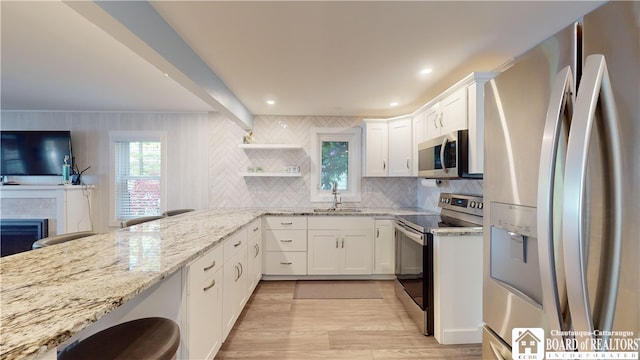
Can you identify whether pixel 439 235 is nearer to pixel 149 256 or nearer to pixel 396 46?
pixel 396 46

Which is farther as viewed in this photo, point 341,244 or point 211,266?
point 341,244

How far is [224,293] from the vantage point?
1.93 m

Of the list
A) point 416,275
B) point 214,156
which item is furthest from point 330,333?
point 214,156

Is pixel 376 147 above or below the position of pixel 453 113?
below

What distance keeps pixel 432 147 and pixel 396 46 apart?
109 centimetres

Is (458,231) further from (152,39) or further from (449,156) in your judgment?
(152,39)

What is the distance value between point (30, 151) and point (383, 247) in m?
5.46

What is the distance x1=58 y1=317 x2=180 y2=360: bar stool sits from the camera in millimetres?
960

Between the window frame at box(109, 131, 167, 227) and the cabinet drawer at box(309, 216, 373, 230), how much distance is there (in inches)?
98.7

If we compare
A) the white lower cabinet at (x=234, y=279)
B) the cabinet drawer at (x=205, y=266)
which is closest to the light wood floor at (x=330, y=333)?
the white lower cabinet at (x=234, y=279)

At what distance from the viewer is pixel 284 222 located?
3.35 meters

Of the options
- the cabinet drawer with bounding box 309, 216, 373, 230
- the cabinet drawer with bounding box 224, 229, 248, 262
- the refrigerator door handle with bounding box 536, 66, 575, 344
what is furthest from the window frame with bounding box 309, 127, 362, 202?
the refrigerator door handle with bounding box 536, 66, 575, 344

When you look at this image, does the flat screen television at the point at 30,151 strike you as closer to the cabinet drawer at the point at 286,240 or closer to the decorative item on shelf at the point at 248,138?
the decorative item on shelf at the point at 248,138

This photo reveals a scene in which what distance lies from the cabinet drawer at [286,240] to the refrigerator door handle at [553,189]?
2.80m
